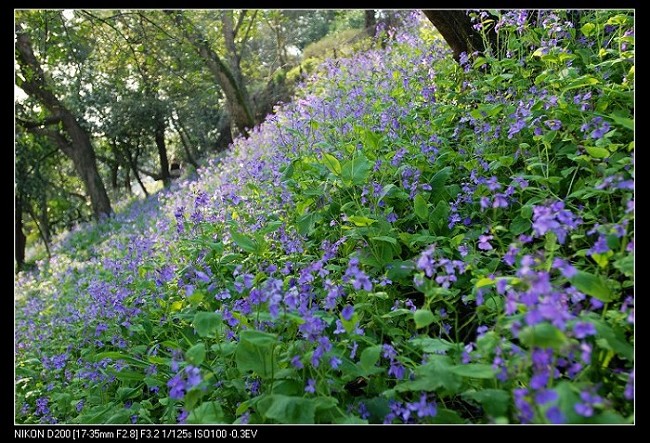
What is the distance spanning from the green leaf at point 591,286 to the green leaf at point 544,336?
1.02 feet

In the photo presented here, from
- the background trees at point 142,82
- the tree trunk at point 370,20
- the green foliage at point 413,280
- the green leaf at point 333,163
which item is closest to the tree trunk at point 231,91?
the background trees at point 142,82

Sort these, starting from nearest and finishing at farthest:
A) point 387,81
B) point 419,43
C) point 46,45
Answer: point 387,81
point 419,43
point 46,45

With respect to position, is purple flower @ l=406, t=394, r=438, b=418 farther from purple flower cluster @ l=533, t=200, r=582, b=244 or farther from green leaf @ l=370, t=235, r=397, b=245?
green leaf @ l=370, t=235, r=397, b=245

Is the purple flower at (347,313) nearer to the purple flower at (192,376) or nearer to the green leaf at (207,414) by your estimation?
the purple flower at (192,376)

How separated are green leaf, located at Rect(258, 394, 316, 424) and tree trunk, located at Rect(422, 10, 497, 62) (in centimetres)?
362

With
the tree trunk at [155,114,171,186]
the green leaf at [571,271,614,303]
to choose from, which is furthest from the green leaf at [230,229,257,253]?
the tree trunk at [155,114,171,186]

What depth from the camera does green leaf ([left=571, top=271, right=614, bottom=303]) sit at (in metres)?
1.60

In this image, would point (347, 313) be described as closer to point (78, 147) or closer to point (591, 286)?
point (591, 286)

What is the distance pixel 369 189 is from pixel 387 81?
8.72ft

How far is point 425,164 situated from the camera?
3.15 meters

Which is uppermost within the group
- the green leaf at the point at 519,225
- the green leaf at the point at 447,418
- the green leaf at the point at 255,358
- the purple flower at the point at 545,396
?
the green leaf at the point at 255,358

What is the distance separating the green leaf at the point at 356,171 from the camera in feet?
9.41
